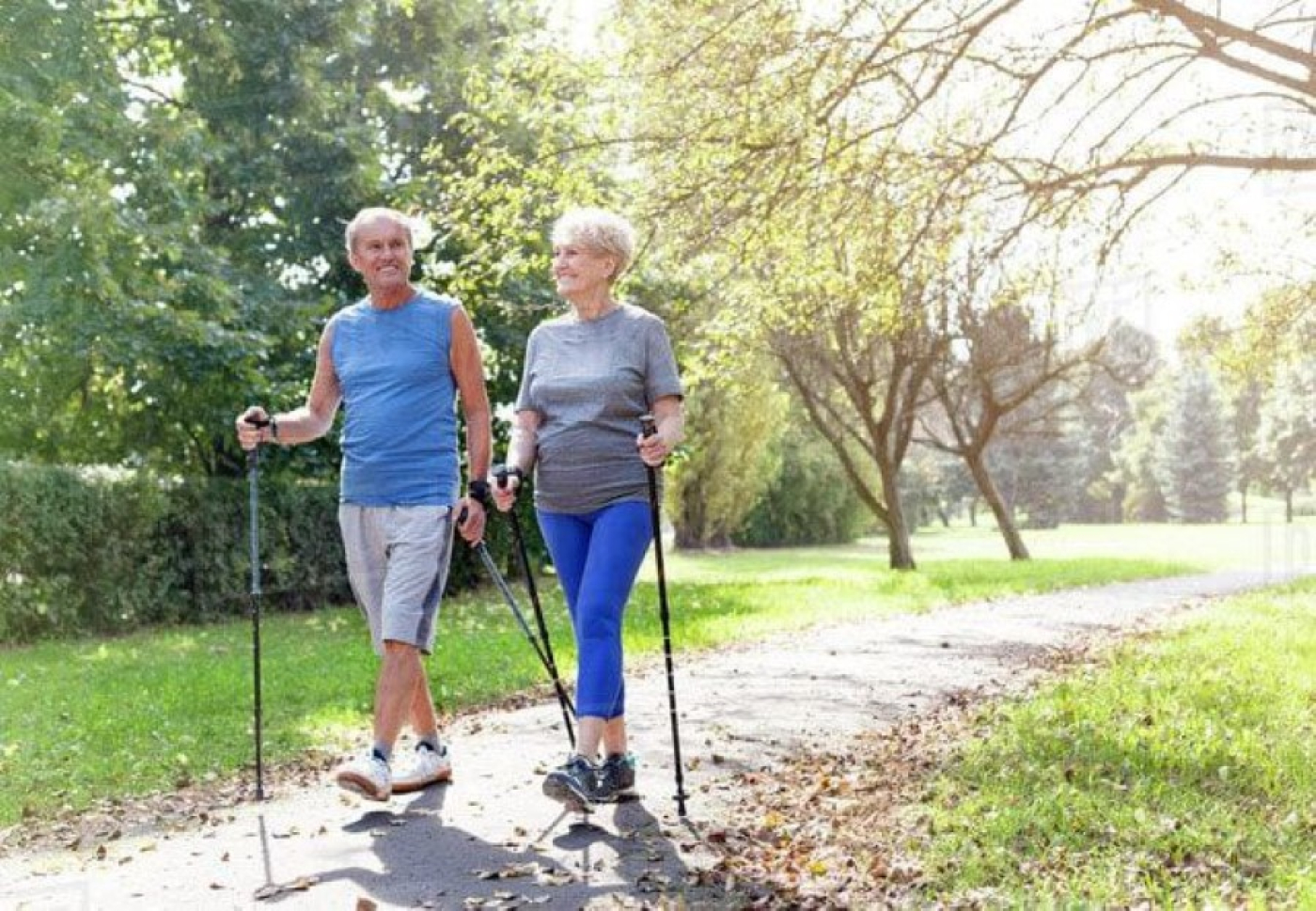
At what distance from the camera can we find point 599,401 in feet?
17.8

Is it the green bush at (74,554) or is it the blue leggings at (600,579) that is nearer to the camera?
the blue leggings at (600,579)

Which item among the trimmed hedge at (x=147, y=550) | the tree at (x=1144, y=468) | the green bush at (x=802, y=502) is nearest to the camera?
the trimmed hedge at (x=147, y=550)

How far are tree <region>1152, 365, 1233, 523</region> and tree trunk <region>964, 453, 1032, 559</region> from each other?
48747mm

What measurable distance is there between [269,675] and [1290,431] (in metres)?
65.7

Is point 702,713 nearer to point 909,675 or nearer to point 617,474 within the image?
point 909,675

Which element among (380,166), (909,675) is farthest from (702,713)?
(380,166)

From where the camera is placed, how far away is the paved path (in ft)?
14.8

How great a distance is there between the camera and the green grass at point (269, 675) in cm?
751

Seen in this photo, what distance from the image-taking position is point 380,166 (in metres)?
20.1

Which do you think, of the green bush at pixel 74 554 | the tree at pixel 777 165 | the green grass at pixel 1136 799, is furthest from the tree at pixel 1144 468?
the green grass at pixel 1136 799

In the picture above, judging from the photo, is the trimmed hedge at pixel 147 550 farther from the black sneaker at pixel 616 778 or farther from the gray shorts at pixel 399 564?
the black sneaker at pixel 616 778

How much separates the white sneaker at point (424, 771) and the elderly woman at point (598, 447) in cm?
88

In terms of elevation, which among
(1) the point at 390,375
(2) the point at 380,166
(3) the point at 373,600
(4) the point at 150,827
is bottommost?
(4) the point at 150,827

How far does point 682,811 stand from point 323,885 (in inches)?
60.5
